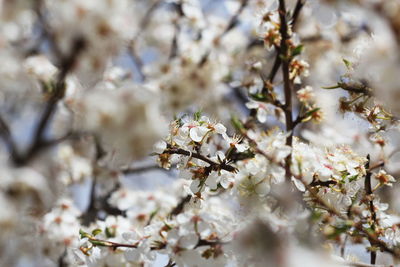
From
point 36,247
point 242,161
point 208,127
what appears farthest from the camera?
point 36,247

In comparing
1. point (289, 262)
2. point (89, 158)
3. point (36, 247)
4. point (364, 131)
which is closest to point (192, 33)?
point (89, 158)

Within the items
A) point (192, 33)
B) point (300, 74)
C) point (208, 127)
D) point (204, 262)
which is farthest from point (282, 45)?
point (192, 33)

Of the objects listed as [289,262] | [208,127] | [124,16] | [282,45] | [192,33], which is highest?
[192,33]

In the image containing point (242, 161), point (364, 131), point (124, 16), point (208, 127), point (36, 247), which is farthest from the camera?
point (36, 247)

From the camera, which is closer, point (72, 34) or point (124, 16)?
point (72, 34)

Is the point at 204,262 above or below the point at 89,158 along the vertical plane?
below

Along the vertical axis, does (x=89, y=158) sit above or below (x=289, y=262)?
above

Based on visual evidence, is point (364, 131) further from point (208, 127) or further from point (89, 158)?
point (89, 158)

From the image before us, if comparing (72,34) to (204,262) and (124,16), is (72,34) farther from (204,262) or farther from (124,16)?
(204,262)

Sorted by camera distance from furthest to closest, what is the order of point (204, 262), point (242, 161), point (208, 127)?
point (208, 127)
point (242, 161)
point (204, 262)

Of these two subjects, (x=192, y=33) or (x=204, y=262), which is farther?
(x=192, y=33)
